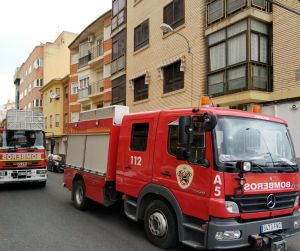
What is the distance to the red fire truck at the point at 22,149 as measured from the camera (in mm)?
12852

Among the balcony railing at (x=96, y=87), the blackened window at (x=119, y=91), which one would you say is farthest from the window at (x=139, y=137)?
the balcony railing at (x=96, y=87)

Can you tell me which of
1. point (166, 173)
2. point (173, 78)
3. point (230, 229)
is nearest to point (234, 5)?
point (173, 78)

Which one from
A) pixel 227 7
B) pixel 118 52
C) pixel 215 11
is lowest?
pixel 227 7

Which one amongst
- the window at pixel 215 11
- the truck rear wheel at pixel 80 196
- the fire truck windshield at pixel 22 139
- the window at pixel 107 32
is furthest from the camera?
the window at pixel 107 32

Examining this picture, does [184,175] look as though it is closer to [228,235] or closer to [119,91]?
[228,235]

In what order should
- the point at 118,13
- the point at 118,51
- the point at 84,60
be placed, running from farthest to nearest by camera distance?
the point at 84,60 → the point at 118,13 → the point at 118,51

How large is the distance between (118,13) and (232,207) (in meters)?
22.2

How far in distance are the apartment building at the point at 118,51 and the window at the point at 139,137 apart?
16.5 meters

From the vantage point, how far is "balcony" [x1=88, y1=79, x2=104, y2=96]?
94.4 ft

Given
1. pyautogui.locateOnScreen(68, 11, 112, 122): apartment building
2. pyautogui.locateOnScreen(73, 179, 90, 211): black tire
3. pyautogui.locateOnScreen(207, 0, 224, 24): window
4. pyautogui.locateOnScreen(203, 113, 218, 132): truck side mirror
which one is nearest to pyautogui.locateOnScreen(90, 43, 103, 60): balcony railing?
pyautogui.locateOnScreen(68, 11, 112, 122): apartment building

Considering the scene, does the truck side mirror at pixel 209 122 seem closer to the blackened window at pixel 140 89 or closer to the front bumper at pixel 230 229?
the front bumper at pixel 230 229

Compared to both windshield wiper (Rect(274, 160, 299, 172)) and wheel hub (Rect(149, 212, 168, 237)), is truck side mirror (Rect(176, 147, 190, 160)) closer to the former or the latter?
wheel hub (Rect(149, 212, 168, 237))

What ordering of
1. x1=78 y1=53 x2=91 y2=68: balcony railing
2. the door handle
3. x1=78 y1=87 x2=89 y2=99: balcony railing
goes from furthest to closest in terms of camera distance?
x1=78 y1=53 x2=91 y2=68: balcony railing
x1=78 y1=87 x2=89 y2=99: balcony railing
the door handle

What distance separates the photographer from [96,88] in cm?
2948
